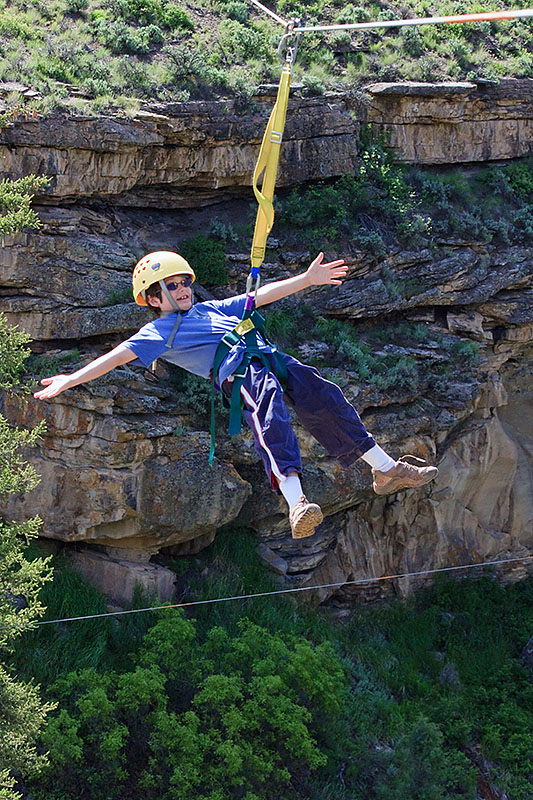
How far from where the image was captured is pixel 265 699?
1109cm

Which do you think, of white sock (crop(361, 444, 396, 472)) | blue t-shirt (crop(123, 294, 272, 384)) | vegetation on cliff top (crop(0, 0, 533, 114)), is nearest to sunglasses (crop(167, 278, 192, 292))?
blue t-shirt (crop(123, 294, 272, 384))

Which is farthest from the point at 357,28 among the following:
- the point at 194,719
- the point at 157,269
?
the point at 194,719

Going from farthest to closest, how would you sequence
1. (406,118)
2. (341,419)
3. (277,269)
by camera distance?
(406,118) → (277,269) → (341,419)

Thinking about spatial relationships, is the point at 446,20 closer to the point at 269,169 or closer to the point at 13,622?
the point at 269,169

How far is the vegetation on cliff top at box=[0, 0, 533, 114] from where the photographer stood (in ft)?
43.0

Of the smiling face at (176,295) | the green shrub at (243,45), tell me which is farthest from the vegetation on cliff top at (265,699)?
the green shrub at (243,45)

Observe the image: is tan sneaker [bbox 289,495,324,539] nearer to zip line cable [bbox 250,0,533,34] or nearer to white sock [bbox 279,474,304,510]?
white sock [bbox 279,474,304,510]

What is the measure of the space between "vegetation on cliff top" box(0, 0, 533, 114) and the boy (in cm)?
597

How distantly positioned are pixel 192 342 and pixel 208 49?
9538 millimetres

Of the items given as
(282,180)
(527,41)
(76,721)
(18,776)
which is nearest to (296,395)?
(76,721)

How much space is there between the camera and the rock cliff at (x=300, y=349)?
12094 millimetres

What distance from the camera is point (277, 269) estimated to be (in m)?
14.0

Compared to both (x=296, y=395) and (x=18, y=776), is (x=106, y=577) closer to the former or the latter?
(x=18, y=776)

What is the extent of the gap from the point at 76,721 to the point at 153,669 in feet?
3.65
